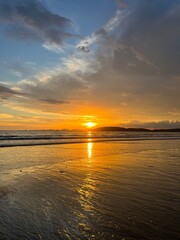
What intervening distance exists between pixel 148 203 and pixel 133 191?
1.60 metres

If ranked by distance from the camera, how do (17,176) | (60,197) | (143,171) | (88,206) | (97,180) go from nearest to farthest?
(88,206) → (60,197) → (97,180) → (17,176) → (143,171)

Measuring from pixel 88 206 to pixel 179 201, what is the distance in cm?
324

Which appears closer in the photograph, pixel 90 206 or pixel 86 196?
pixel 90 206

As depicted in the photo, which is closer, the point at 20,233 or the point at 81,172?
the point at 20,233

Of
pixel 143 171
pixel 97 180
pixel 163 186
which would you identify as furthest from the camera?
pixel 143 171

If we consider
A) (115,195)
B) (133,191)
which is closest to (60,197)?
(115,195)

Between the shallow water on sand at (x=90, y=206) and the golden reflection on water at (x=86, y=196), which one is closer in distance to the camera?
the shallow water on sand at (x=90, y=206)

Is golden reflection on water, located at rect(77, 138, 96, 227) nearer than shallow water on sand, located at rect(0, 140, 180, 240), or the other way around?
shallow water on sand, located at rect(0, 140, 180, 240)

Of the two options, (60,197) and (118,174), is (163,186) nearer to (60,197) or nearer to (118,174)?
(118,174)

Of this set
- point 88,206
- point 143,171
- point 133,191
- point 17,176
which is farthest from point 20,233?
point 143,171

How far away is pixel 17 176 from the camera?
13508 millimetres

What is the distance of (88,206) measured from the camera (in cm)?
812

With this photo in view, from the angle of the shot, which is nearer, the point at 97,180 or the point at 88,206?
the point at 88,206

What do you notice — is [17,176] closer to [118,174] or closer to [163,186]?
[118,174]
